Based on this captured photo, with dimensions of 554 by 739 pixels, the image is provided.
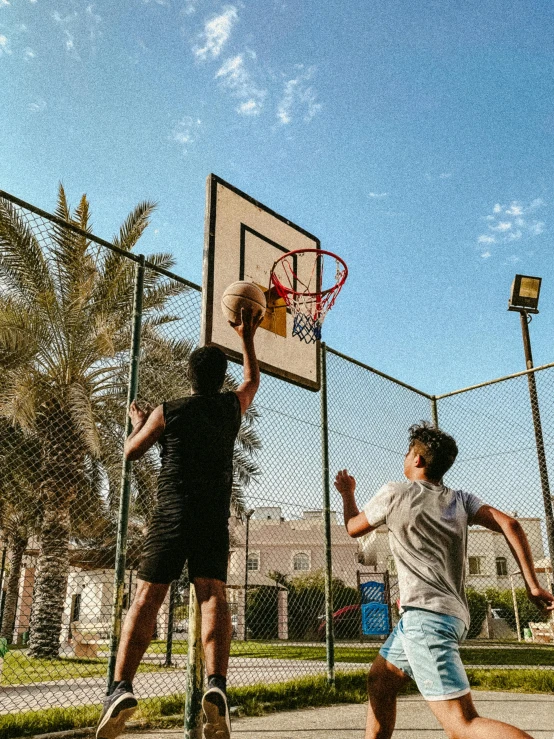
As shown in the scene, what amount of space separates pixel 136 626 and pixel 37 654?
426 inches

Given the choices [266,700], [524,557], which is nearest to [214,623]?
[524,557]

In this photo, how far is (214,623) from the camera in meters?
3.07

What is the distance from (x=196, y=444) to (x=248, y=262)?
2421mm

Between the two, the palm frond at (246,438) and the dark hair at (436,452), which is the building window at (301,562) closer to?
the palm frond at (246,438)

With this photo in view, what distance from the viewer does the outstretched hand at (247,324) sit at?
13.7 feet

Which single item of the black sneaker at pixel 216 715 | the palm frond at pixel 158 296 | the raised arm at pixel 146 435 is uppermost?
the palm frond at pixel 158 296

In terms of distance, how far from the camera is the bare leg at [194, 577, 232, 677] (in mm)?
3018

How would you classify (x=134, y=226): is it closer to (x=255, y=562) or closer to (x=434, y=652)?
(x=434, y=652)

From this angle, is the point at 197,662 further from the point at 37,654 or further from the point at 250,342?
the point at 37,654

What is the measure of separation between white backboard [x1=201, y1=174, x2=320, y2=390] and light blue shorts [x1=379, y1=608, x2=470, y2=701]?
2555mm

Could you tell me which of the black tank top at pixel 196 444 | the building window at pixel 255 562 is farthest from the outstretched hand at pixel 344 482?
the building window at pixel 255 562

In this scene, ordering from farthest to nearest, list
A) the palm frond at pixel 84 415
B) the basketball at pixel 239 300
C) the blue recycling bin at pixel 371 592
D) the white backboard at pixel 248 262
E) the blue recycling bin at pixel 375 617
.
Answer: the blue recycling bin at pixel 371 592 < the blue recycling bin at pixel 375 617 < the palm frond at pixel 84 415 < the white backboard at pixel 248 262 < the basketball at pixel 239 300

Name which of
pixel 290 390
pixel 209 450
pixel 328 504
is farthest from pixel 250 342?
pixel 328 504

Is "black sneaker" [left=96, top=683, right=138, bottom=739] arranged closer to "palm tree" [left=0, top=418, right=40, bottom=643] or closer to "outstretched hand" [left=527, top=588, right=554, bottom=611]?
"outstretched hand" [left=527, top=588, right=554, bottom=611]
